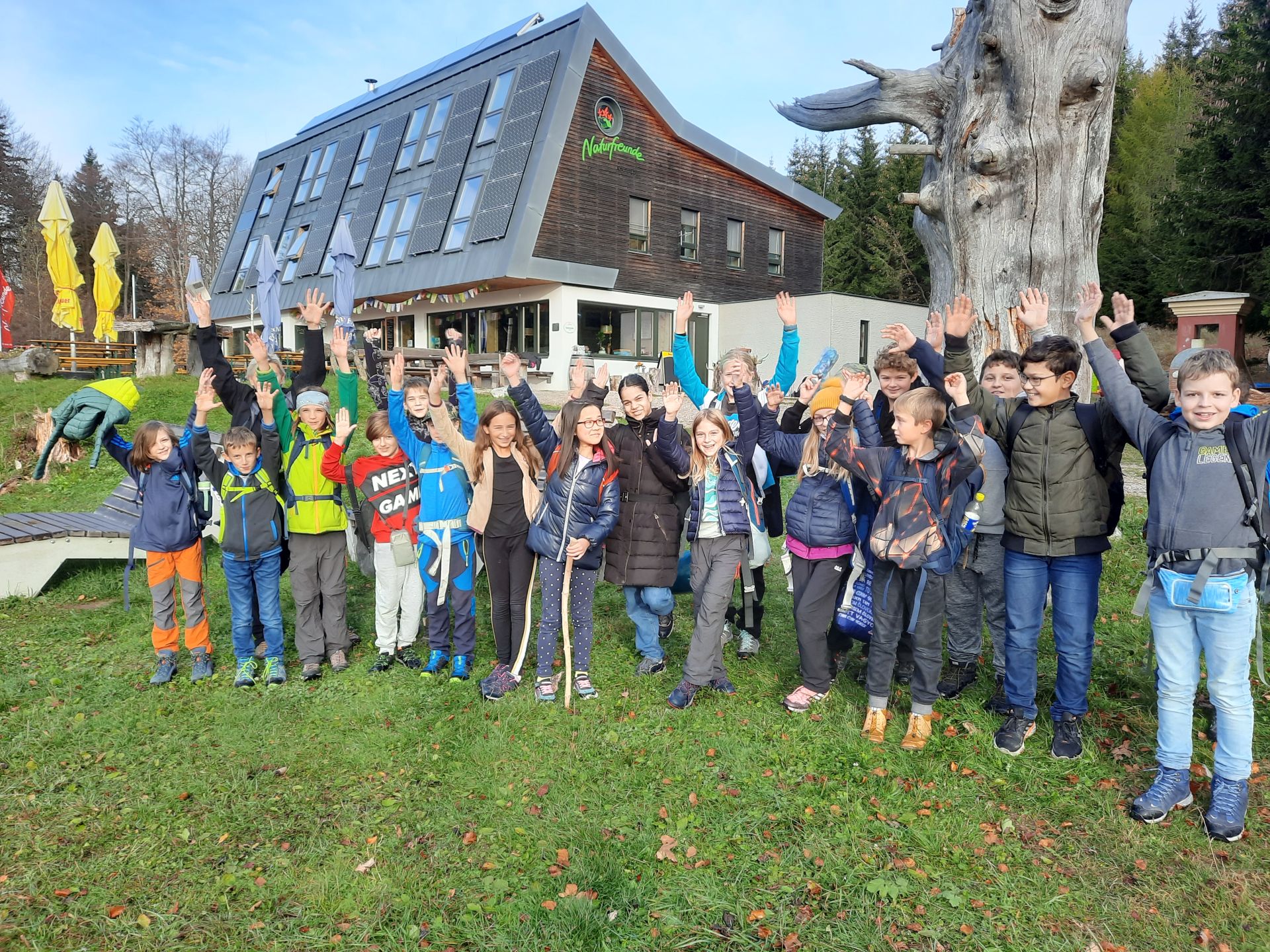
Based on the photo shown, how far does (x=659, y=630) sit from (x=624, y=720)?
3.98 feet

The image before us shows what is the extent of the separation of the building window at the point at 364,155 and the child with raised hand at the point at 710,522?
24.6m

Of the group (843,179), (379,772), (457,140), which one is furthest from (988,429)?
(843,179)

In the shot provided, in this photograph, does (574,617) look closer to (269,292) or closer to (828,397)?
(828,397)

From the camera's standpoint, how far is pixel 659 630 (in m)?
5.48

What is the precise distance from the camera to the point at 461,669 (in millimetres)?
5012

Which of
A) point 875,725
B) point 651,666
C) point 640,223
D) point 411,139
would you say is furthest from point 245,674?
point 411,139

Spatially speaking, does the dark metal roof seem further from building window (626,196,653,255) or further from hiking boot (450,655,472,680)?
hiking boot (450,655,472,680)

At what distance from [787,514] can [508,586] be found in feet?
6.07

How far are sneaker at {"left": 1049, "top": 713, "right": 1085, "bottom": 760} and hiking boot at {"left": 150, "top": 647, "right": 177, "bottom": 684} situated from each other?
5.34m

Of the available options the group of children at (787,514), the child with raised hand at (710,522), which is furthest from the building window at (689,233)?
the child with raised hand at (710,522)

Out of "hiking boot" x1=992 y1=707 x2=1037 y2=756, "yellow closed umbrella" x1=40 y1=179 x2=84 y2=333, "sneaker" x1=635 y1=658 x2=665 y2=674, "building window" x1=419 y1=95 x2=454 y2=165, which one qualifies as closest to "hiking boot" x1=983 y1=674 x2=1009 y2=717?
"hiking boot" x1=992 y1=707 x2=1037 y2=756

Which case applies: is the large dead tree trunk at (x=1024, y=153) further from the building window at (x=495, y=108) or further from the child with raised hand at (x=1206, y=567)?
the building window at (x=495, y=108)

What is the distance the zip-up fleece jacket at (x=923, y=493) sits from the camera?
12.3ft

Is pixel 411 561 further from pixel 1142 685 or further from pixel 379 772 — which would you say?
pixel 1142 685
